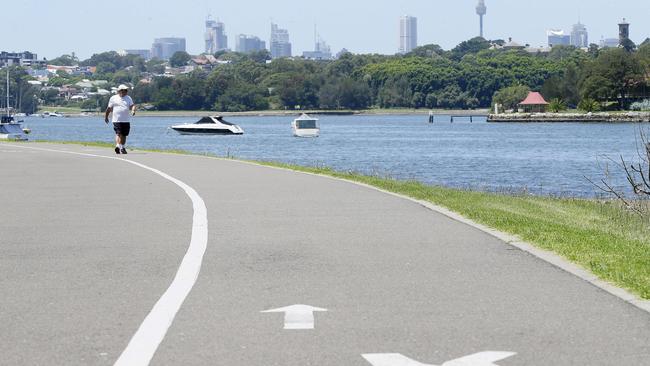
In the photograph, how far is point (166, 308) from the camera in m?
9.57

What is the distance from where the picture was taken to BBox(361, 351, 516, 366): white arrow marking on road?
7707 mm

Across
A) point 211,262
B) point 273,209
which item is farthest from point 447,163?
point 211,262

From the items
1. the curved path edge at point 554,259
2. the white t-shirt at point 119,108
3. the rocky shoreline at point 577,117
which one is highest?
the white t-shirt at point 119,108

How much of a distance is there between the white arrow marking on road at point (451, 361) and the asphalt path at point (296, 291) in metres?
0.02

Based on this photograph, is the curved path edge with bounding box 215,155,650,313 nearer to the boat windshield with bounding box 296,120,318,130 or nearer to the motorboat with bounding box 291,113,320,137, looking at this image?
the motorboat with bounding box 291,113,320,137

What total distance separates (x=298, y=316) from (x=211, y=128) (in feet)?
402

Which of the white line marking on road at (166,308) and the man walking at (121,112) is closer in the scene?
the white line marking on road at (166,308)

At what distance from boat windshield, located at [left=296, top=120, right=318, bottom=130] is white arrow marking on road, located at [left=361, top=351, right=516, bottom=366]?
122 metres

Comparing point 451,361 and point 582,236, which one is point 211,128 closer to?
point 582,236

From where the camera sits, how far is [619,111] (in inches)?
7190

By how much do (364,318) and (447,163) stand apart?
63.7m

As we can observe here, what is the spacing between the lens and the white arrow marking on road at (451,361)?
7.71 m

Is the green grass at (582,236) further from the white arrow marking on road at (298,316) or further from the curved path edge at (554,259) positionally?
the white arrow marking on road at (298,316)

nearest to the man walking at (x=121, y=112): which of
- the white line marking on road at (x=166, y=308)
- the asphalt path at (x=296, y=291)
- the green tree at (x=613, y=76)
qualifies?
the asphalt path at (x=296, y=291)
